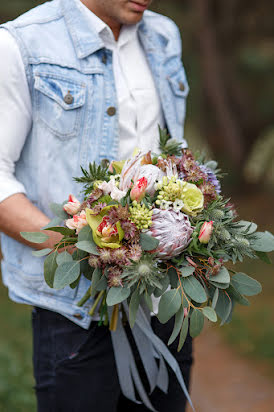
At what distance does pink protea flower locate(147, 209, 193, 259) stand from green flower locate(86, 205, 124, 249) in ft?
0.30

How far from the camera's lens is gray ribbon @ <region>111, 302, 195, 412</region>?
2049 millimetres

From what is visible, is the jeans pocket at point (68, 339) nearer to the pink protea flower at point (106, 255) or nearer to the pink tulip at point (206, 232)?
the pink protea flower at point (106, 255)

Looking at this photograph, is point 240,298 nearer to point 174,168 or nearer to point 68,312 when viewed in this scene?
point 174,168

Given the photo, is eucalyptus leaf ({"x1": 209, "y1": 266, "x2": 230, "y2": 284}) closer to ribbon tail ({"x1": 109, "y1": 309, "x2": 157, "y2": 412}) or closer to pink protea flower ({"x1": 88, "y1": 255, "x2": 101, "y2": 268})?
pink protea flower ({"x1": 88, "y1": 255, "x2": 101, "y2": 268})

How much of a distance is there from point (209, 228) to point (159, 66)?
959 mm

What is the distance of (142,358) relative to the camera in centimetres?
215

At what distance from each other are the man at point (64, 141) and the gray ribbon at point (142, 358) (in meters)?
0.06

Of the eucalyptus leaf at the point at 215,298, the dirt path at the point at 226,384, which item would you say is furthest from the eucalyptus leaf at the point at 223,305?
the dirt path at the point at 226,384

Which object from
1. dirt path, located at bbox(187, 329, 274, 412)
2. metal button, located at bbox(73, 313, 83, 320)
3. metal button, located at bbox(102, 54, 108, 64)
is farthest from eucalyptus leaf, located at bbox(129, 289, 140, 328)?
dirt path, located at bbox(187, 329, 274, 412)

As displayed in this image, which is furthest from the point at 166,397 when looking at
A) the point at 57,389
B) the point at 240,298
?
the point at 240,298

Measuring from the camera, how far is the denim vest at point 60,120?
2.03 m

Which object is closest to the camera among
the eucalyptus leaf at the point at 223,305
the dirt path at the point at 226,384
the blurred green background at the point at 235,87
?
the eucalyptus leaf at the point at 223,305

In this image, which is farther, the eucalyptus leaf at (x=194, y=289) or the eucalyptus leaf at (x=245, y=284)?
the eucalyptus leaf at (x=245, y=284)

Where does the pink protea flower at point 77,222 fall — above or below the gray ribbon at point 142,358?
above
